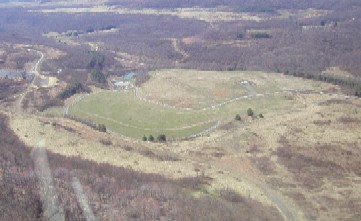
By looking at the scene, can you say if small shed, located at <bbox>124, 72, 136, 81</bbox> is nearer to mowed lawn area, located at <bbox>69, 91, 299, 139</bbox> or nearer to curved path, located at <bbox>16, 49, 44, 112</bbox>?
mowed lawn area, located at <bbox>69, 91, 299, 139</bbox>

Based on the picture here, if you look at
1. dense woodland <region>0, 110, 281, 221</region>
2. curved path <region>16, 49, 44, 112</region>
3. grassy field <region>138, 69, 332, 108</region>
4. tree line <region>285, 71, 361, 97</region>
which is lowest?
curved path <region>16, 49, 44, 112</region>

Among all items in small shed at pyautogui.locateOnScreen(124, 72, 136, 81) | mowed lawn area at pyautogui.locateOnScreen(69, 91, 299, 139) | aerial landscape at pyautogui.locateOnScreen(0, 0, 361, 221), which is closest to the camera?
aerial landscape at pyautogui.locateOnScreen(0, 0, 361, 221)

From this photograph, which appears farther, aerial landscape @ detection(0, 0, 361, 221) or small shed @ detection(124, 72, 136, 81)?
small shed @ detection(124, 72, 136, 81)

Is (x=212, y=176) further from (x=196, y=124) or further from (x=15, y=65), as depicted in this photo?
(x=15, y=65)

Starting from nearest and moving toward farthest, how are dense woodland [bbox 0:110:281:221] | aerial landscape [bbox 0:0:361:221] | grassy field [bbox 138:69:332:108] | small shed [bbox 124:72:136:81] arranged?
dense woodland [bbox 0:110:281:221], aerial landscape [bbox 0:0:361:221], grassy field [bbox 138:69:332:108], small shed [bbox 124:72:136:81]

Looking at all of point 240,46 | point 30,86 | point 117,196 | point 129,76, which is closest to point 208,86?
point 129,76

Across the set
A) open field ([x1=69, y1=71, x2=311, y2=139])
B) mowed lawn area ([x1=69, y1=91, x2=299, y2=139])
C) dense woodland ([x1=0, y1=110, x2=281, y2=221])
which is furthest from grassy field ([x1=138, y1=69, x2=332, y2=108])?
dense woodland ([x1=0, y1=110, x2=281, y2=221])

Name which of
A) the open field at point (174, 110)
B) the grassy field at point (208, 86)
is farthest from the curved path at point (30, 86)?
the grassy field at point (208, 86)

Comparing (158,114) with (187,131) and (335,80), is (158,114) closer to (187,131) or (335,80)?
(187,131)
